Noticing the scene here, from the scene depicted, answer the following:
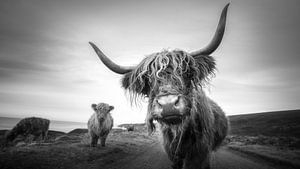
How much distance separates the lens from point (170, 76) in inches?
116

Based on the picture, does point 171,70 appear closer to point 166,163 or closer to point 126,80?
point 126,80

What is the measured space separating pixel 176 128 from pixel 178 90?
0.99 metres

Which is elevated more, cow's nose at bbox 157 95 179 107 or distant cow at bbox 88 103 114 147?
cow's nose at bbox 157 95 179 107

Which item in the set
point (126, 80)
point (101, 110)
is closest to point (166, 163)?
point (126, 80)

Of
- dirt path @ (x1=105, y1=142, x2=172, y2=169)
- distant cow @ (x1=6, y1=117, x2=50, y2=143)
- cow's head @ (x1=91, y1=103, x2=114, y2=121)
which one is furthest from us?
distant cow @ (x1=6, y1=117, x2=50, y2=143)

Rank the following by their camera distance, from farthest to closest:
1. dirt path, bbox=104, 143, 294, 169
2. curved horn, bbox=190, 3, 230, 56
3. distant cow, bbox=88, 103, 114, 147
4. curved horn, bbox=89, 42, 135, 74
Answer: distant cow, bbox=88, 103, 114, 147, dirt path, bbox=104, 143, 294, 169, curved horn, bbox=89, 42, 135, 74, curved horn, bbox=190, 3, 230, 56

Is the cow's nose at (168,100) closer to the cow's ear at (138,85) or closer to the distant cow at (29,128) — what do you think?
the cow's ear at (138,85)

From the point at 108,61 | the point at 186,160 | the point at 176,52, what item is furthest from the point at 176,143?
the point at 108,61

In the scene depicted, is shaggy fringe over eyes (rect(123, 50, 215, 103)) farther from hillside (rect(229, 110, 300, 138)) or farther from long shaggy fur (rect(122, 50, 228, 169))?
hillside (rect(229, 110, 300, 138))

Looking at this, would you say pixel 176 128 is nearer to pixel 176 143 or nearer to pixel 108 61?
pixel 176 143

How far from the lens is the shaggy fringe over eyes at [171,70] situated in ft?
Result: 9.77

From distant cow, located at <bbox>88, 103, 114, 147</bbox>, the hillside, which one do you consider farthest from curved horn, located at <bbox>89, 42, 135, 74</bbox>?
the hillside

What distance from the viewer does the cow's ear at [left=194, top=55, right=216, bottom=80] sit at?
334 centimetres

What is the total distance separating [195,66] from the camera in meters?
3.24
